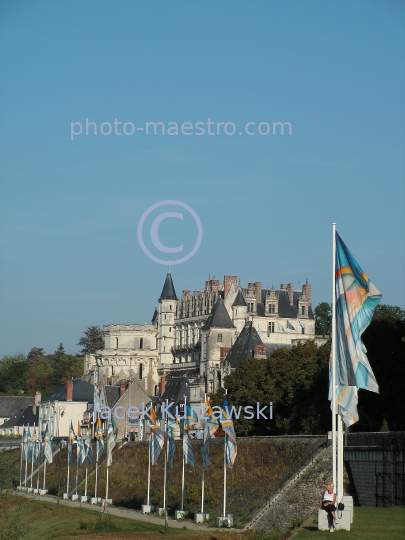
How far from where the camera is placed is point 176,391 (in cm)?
9194

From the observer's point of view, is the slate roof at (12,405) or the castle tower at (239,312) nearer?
the castle tower at (239,312)

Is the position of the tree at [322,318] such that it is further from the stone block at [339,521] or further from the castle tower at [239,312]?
the stone block at [339,521]

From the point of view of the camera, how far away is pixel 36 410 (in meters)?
114

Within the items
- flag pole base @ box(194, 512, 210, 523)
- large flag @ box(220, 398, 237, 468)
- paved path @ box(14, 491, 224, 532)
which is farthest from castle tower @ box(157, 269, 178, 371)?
large flag @ box(220, 398, 237, 468)

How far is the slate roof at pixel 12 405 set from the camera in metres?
128

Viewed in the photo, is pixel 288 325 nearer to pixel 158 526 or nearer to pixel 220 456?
pixel 220 456

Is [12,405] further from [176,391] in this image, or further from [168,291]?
[176,391]

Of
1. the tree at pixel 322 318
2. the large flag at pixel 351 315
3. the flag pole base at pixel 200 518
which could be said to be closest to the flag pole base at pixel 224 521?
the flag pole base at pixel 200 518

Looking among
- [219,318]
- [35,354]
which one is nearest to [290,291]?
[219,318]

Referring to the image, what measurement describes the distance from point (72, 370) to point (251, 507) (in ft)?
381

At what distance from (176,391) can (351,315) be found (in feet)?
219

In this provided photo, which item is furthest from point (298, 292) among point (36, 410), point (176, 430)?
point (176, 430)

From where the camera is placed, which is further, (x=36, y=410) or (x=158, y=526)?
(x=36, y=410)

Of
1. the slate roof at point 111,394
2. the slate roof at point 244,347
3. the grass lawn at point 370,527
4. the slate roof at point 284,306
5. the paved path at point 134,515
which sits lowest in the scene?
the paved path at point 134,515
